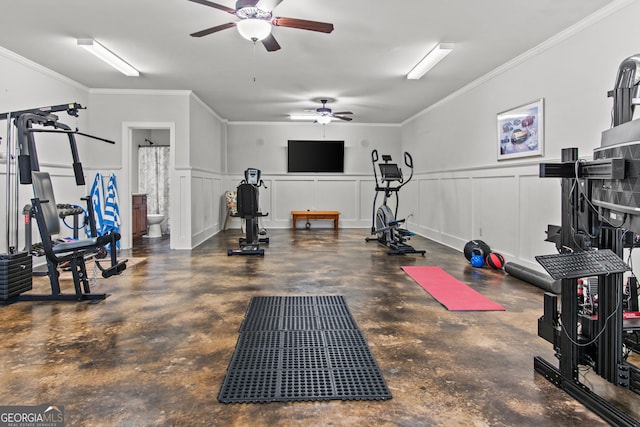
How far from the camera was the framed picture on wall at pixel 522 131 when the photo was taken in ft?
15.5

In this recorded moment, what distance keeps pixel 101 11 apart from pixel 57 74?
8.85ft

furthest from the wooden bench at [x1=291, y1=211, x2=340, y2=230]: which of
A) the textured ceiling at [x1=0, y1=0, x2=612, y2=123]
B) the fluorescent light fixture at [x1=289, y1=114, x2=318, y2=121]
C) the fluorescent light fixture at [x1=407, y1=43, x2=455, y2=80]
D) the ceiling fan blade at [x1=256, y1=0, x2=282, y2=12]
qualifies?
the ceiling fan blade at [x1=256, y1=0, x2=282, y2=12]

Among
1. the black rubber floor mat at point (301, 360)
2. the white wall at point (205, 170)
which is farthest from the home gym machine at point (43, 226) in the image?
the white wall at point (205, 170)

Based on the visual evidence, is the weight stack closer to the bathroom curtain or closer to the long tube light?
the bathroom curtain

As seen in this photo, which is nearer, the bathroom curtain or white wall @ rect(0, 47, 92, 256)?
white wall @ rect(0, 47, 92, 256)

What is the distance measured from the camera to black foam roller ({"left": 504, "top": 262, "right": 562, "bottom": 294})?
4.15 meters

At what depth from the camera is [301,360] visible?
2533 millimetres

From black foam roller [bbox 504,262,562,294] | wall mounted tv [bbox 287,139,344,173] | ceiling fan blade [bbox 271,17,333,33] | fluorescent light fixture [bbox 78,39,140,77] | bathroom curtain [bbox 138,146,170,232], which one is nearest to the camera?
ceiling fan blade [bbox 271,17,333,33]

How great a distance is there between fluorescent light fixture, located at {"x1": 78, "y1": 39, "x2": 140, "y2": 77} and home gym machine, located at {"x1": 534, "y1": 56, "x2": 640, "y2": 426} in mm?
4887

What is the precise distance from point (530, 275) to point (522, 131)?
1.86 meters

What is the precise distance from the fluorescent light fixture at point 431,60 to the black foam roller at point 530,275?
2.72m

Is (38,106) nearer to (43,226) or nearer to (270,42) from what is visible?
(43,226)

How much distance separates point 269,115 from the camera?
31.1 feet

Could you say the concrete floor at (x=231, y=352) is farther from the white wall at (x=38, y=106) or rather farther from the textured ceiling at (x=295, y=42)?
the textured ceiling at (x=295, y=42)
